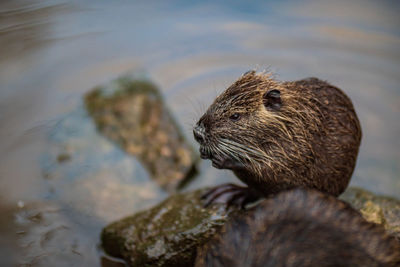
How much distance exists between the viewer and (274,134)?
10.4 feet

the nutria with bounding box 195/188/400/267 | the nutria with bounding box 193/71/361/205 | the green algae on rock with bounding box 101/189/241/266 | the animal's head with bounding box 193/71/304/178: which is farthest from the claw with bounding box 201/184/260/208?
the nutria with bounding box 195/188/400/267

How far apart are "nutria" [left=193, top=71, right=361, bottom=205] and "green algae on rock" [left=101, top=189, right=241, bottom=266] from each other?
1.94ft

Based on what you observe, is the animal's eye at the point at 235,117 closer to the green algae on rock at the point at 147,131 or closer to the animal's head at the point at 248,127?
the animal's head at the point at 248,127

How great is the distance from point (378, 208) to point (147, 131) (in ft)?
8.78

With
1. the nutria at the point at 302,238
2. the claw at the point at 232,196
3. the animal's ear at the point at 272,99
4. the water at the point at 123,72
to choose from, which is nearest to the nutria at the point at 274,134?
the animal's ear at the point at 272,99

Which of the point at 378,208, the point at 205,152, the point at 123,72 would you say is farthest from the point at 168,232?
the point at 123,72

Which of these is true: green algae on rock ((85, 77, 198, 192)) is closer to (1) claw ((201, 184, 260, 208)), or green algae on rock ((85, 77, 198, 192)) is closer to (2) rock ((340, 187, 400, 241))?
(1) claw ((201, 184, 260, 208))

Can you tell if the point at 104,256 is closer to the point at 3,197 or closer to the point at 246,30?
the point at 3,197

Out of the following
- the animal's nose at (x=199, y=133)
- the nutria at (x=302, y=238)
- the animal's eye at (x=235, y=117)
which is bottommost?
the nutria at (x=302, y=238)

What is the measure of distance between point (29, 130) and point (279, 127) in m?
3.70

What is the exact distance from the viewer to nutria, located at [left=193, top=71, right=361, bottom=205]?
10.3 feet

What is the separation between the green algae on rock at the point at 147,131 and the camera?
5.14 meters

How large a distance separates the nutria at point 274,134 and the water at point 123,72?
73.3 inches

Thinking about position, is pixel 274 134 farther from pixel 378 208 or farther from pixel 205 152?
pixel 378 208
